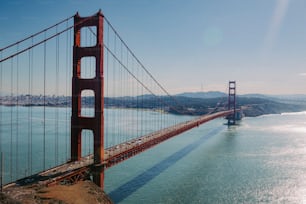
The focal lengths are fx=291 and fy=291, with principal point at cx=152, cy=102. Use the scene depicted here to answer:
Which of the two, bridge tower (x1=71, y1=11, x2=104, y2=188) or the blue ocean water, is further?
the blue ocean water

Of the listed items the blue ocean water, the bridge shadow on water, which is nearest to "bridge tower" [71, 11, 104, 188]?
the bridge shadow on water

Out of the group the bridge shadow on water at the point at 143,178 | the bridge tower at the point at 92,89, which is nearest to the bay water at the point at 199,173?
the bridge shadow on water at the point at 143,178

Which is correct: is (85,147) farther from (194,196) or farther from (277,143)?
(277,143)

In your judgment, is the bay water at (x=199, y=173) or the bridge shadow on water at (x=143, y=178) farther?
the bay water at (x=199, y=173)

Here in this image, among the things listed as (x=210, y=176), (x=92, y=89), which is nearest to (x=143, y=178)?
(x=210, y=176)

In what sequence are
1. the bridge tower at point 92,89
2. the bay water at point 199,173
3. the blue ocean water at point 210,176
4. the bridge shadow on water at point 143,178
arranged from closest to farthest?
the bridge tower at point 92,89, the bridge shadow on water at point 143,178, the blue ocean water at point 210,176, the bay water at point 199,173

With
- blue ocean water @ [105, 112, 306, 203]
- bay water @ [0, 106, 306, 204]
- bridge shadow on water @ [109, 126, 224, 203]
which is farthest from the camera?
bay water @ [0, 106, 306, 204]

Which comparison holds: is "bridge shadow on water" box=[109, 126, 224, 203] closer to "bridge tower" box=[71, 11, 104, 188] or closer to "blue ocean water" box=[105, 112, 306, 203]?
"blue ocean water" box=[105, 112, 306, 203]

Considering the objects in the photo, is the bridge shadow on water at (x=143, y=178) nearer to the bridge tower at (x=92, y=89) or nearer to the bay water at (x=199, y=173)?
the bay water at (x=199, y=173)

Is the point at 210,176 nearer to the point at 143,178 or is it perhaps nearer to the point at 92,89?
the point at 143,178

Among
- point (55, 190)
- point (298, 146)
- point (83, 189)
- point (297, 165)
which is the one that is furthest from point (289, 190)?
point (298, 146)
